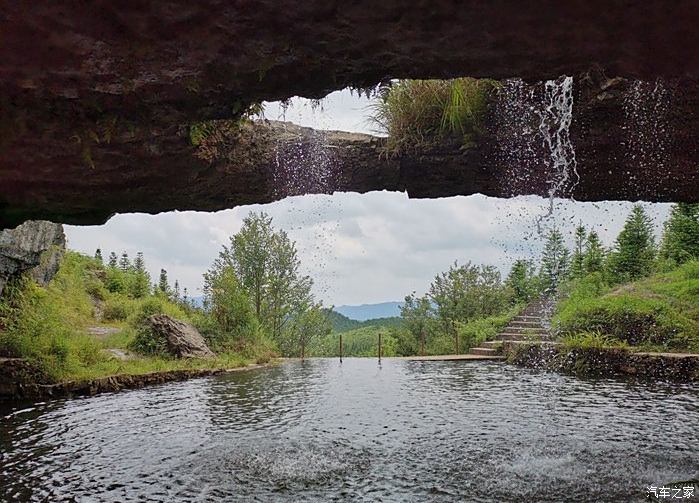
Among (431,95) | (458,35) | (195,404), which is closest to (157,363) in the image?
(195,404)

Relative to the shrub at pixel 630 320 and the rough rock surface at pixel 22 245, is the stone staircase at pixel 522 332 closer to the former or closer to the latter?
the shrub at pixel 630 320

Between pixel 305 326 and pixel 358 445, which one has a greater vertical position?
pixel 305 326

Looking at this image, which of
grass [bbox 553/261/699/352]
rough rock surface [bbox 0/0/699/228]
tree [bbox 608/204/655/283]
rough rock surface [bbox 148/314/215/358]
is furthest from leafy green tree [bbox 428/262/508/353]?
rough rock surface [bbox 0/0/699/228]

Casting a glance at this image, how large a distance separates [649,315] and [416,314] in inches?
624

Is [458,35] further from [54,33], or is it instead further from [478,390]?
[478,390]

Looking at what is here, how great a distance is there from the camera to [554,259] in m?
22.3

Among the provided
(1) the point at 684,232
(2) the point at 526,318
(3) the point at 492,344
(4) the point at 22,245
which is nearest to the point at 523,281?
(2) the point at 526,318

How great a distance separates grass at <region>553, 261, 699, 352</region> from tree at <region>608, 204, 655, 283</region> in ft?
8.46

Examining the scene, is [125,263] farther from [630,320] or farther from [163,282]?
[630,320]

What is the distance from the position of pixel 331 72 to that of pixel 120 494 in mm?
3723

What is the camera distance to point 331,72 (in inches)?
121

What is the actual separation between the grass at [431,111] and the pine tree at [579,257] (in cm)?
1648

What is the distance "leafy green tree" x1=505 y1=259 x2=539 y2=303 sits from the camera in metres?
24.3

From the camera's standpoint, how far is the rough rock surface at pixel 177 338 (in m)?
14.2
